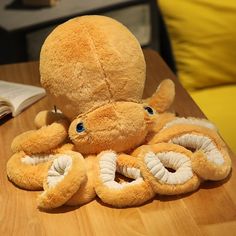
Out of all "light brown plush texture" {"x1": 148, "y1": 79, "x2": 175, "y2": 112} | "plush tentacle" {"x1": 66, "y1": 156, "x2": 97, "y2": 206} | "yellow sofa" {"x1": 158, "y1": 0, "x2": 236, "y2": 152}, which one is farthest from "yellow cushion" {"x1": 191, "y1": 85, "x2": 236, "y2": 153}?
"plush tentacle" {"x1": 66, "y1": 156, "x2": 97, "y2": 206}

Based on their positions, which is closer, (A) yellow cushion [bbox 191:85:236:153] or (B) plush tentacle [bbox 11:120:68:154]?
(B) plush tentacle [bbox 11:120:68:154]

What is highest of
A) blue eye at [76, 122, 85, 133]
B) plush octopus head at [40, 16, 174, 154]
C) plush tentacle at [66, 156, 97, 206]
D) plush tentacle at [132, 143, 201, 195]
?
plush octopus head at [40, 16, 174, 154]

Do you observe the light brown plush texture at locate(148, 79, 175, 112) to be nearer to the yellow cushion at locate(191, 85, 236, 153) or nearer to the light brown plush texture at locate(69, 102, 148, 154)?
the light brown plush texture at locate(69, 102, 148, 154)

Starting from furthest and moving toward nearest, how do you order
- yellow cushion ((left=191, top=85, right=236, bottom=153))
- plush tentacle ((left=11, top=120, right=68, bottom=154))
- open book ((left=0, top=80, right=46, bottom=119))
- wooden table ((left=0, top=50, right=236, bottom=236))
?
yellow cushion ((left=191, top=85, right=236, bottom=153))
open book ((left=0, top=80, right=46, bottom=119))
plush tentacle ((left=11, top=120, right=68, bottom=154))
wooden table ((left=0, top=50, right=236, bottom=236))

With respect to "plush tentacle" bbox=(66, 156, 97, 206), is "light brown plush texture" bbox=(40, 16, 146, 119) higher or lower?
higher

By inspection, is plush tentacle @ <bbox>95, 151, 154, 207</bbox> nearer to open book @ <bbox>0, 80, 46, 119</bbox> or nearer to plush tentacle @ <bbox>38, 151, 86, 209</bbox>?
plush tentacle @ <bbox>38, 151, 86, 209</bbox>

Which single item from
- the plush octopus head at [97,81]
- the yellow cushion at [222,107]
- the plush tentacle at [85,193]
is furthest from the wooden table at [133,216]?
the yellow cushion at [222,107]

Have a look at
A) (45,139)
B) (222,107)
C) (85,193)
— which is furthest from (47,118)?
(222,107)

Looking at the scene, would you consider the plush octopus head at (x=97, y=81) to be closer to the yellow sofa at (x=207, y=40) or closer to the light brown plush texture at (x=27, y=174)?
the light brown plush texture at (x=27, y=174)

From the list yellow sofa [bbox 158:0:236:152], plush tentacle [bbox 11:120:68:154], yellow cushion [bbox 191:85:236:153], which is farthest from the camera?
yellow sofa [bbox 158:0:236:152]
